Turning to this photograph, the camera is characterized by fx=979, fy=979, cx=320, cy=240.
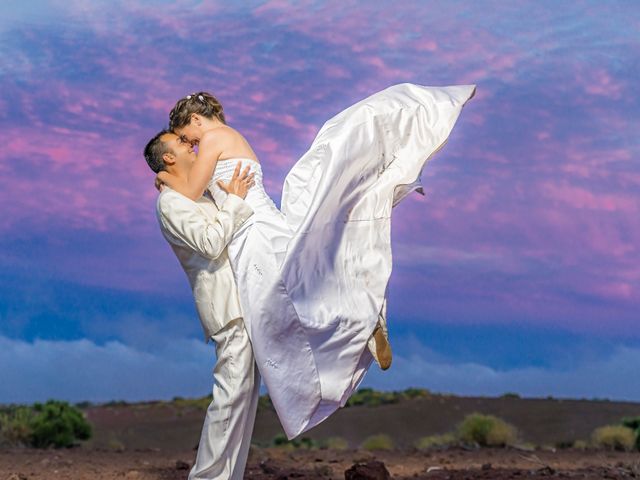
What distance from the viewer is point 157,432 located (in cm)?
2206

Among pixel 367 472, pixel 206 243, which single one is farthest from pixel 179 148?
pixel 367 472

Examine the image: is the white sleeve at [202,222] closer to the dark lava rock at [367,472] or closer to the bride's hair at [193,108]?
the bride's hair at [193,108]

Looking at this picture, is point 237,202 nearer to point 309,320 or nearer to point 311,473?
point 309,320

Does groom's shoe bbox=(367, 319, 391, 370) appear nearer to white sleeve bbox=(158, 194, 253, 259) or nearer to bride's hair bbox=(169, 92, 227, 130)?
Answer: white sleeve bbox=(158, 194, 253, 259)

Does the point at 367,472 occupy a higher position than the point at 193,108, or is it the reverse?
the point at 193,108

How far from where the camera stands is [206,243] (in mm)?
6184

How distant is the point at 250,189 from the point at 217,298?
0.75 m

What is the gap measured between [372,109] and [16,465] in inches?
247

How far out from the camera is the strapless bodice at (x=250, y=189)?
648 cm

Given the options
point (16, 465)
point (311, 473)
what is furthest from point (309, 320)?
point (16, 465)

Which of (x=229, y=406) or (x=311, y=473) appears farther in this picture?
(x=311, y=473)

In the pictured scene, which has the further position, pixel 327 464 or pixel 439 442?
pixel 439 442

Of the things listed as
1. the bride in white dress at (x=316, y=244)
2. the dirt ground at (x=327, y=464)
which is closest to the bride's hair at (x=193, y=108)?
the bride in white dress at (x=316, y=244)

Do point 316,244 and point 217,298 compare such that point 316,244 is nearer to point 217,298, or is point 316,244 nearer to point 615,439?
point 217,298
